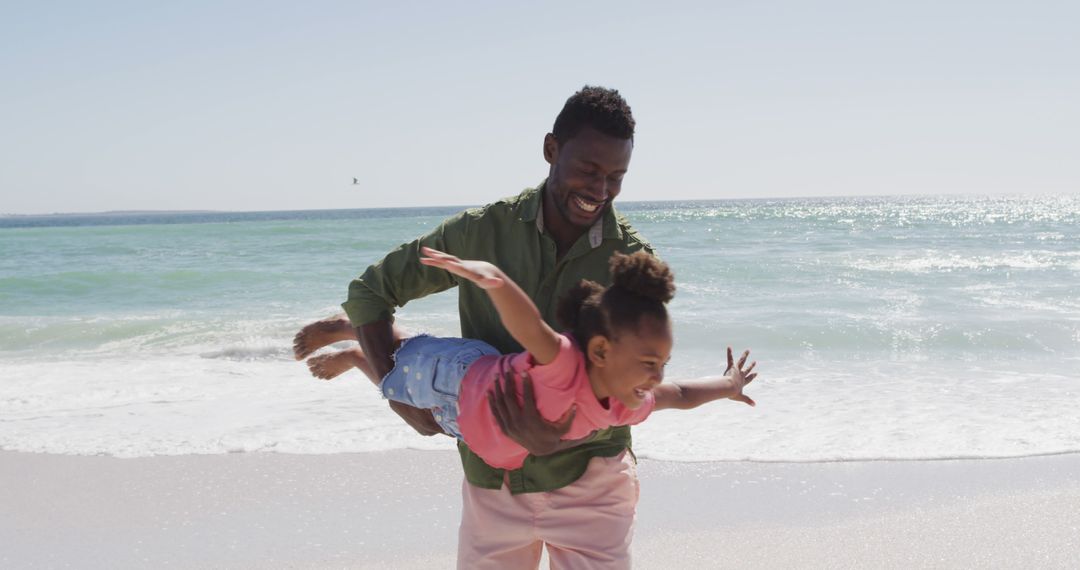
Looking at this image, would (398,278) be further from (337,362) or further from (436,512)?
(436,512)

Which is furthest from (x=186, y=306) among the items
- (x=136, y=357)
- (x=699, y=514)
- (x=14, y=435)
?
(x=699, y=514)

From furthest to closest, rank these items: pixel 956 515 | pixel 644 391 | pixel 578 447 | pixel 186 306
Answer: pixel 186 306, pixel 956 515, pixel 578 447, pixel 644 391

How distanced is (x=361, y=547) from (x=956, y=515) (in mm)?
2782

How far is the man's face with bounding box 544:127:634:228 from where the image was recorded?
8.25 feet

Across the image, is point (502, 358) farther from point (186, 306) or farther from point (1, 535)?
point (186, 306)

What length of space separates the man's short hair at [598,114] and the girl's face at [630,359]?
22.8 inches

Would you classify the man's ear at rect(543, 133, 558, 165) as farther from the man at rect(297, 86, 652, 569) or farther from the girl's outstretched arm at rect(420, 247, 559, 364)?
the girl's outstretched arm at rect(420, 247, 559, 364)

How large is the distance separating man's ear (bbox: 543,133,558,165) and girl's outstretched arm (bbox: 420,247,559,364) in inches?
26.7

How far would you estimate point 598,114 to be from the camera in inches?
99.3

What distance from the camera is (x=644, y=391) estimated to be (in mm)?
2295

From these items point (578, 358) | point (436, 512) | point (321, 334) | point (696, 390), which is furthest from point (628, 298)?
point (436, 512)

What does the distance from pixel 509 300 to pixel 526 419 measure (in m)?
0.31

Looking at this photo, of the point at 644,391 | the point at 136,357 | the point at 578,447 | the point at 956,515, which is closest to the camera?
the point at 644,391

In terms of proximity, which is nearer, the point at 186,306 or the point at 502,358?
the point at 502,358
